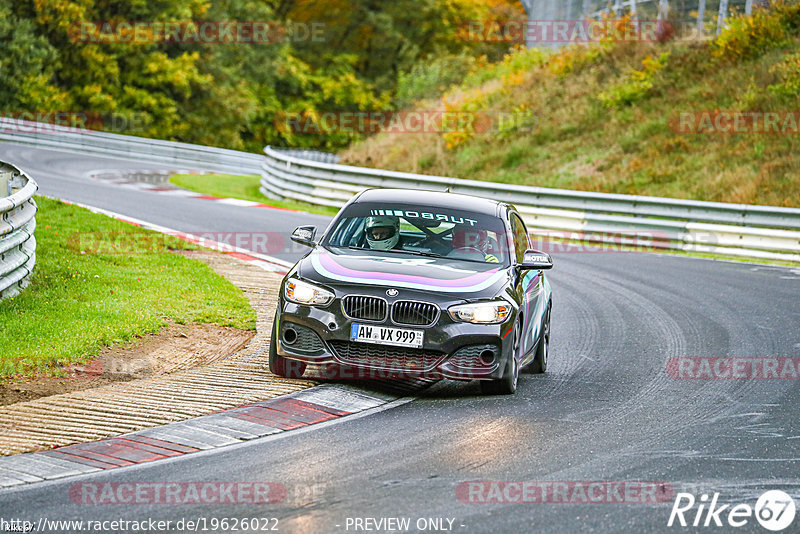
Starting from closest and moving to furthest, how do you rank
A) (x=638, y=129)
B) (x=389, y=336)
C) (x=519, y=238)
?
(x=389, y=336), (x=519, y=238), (x=638, y=129)

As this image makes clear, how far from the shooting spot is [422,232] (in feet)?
31.9

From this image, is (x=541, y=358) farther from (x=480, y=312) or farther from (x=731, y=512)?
(x=731, y=512)

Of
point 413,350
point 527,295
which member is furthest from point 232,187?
point 413,350

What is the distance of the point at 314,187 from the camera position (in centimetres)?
2598

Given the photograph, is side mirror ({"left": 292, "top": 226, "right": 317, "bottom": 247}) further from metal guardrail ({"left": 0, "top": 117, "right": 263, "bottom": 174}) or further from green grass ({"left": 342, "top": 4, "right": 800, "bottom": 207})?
metal guardrail ({"left": 0, "top": 117, "right": 263, "bottom": 174})

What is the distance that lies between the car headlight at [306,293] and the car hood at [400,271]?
3.8 inches

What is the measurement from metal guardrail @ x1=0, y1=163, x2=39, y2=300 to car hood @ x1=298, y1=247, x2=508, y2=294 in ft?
10.4

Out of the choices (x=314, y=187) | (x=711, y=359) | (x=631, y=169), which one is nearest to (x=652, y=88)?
(x=631, y=169)

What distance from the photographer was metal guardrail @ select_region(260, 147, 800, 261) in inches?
802

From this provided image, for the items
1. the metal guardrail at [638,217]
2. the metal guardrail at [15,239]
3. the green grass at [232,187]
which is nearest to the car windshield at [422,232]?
the metal guardrail at [15,239]

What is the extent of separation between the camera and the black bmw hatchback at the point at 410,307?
27.6ft

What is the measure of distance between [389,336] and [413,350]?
0.23 m

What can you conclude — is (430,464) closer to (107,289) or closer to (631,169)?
(107,289)

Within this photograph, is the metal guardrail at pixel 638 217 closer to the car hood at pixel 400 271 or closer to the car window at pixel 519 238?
the car window at pixel 519 238
